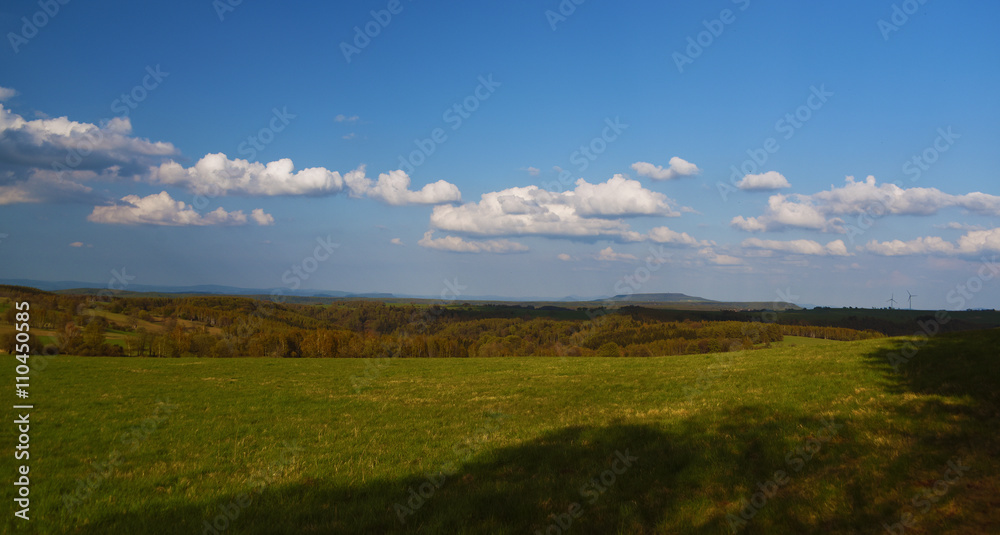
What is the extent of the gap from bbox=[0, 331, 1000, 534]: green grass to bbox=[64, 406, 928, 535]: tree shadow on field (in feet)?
0.15

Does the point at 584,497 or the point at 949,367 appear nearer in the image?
the point at 584,497

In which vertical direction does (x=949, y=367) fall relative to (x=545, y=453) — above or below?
above

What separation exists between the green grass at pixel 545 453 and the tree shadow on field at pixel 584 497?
0.05 metres

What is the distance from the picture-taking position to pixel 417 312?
574ft

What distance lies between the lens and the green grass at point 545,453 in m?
7.04

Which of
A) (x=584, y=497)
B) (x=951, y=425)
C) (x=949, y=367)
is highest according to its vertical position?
(x=949, y=367)

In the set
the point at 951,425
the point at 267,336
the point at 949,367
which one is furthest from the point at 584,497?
the point at 267,336

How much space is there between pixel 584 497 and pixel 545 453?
2.71 m

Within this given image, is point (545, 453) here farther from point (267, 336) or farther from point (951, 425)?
point (267, 336)

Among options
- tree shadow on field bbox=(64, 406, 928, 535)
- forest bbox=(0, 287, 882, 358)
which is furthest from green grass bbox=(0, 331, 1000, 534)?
forest bbox=(0, 287, 882, 358)

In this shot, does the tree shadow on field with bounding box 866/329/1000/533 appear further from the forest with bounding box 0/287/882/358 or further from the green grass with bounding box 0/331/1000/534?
the forest with bounding box 0/287/882/358

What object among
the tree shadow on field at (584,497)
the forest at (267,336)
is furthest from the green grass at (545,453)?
the forest at (267,336)

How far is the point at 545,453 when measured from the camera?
35.1 ft

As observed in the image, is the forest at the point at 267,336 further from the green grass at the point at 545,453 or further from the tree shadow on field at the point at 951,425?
the tree shadow on field at the point at 951,425
